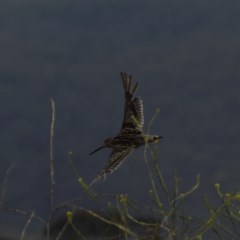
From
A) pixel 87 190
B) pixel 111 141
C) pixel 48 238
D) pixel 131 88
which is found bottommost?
pixel 48 238

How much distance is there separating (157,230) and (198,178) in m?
0.65

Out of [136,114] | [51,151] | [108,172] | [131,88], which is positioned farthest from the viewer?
[131,88]

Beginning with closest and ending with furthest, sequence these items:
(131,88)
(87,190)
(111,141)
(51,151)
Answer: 1. (51,151)
2. (87,190)
3. (111,141)
4. (131,88)

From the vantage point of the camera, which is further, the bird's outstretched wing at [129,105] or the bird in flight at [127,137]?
the bird's outstretched wing at [129,105]

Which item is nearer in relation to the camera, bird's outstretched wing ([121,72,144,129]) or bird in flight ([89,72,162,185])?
bird in flight ([89,72,162,185])

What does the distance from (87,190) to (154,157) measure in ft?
2.60

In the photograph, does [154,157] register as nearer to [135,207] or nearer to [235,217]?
[135,207]

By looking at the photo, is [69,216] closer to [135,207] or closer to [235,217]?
[135,207]

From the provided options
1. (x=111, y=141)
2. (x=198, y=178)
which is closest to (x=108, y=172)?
(x=111, y=141)

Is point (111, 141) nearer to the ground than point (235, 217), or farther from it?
farther from it

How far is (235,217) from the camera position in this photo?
6352mm

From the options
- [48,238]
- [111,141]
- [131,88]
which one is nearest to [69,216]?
[48,238]

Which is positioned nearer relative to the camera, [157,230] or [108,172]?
[157,230]

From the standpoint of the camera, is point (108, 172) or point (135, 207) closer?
point (135, 207)
